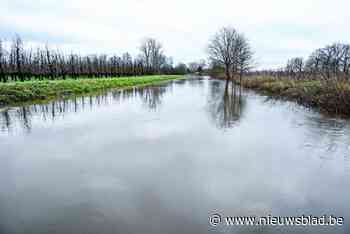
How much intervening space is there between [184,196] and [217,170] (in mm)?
1081

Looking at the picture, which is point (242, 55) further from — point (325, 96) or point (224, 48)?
point (325, 96)

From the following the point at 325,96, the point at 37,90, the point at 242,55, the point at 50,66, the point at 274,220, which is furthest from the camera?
the point at 242,55

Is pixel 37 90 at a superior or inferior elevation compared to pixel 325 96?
superior

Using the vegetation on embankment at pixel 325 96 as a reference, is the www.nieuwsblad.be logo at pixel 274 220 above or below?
below

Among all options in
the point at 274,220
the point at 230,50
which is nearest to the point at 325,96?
the point at 274,220

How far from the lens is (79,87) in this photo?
1928 centimetres

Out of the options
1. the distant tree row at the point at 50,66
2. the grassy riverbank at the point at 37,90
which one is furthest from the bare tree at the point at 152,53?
the grassy riverbank at the point at 37,90

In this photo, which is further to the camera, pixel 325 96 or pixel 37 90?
pixel 37 90

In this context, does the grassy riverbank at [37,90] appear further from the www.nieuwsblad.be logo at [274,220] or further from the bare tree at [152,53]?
the bare tree at [152,53]

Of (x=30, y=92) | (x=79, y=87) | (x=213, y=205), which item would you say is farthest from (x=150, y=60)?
(x=213, y=205)

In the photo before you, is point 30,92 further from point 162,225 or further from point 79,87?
point 162,225

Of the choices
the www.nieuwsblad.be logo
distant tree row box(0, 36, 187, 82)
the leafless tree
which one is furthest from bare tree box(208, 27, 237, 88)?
the www.nieuwsblad.be logo

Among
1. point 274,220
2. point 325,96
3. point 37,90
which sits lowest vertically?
point 274,220

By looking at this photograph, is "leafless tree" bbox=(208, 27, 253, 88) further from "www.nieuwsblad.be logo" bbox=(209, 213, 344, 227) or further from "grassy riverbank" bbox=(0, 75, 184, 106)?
"www.nieuwsblad.be logo" bbox=(209, 213, 344, 227)
